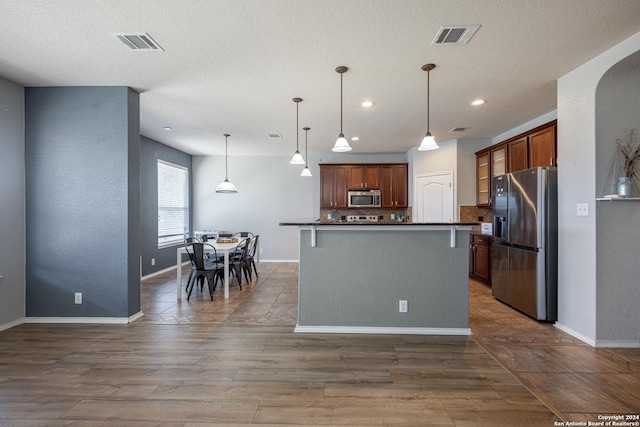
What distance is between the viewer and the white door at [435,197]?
558cm

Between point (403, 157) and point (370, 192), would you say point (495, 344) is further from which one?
point (403, 157)

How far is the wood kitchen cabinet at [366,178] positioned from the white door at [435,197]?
38.0 inches

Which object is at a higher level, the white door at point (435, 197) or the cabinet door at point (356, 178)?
the cabinet door at point (356, 178)

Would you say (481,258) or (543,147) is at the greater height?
(543,147)

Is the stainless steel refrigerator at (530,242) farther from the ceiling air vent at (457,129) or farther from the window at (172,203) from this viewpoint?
the window at (172,203)

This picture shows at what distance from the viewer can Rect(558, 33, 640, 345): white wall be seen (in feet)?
8.80

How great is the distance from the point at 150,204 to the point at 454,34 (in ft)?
18.7

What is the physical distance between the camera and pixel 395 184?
6.62m

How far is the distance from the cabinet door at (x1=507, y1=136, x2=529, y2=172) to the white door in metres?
1.16

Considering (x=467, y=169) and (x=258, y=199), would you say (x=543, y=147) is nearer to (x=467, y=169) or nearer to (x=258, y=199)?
(x=467, y=169)

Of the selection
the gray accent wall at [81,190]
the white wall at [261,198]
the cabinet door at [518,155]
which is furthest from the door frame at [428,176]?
the gray accent wall at [81,190]

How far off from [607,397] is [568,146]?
91.7 inches

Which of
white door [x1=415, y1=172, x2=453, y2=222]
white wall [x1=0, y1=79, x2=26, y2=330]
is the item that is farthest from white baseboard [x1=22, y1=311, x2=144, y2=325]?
white door [x1=415, y1=172, x2=453, y2=222]

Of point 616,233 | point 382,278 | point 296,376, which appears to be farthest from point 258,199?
point 616,233
